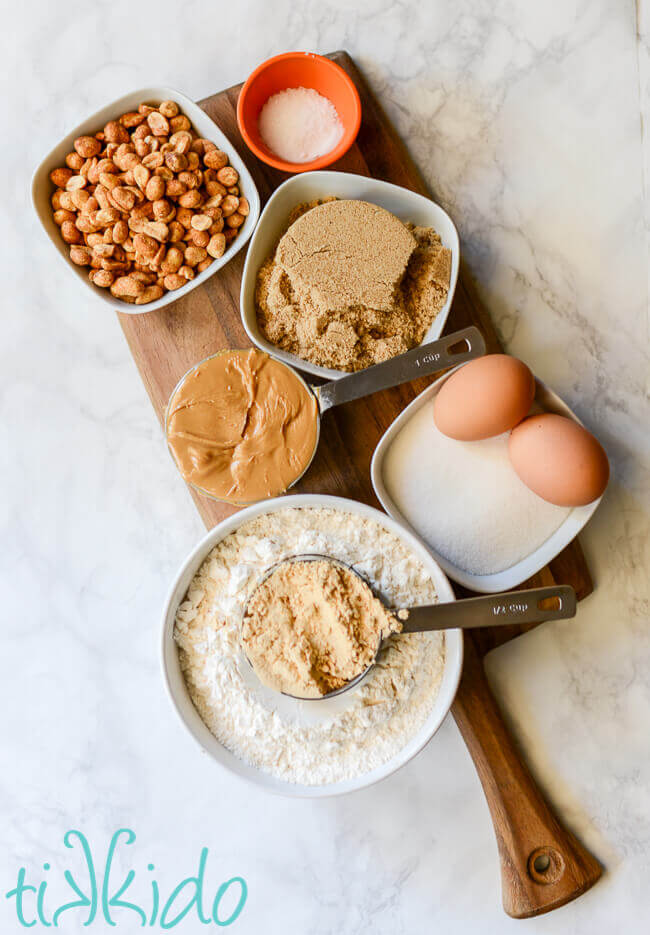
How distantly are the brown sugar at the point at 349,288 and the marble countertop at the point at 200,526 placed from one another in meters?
0.21

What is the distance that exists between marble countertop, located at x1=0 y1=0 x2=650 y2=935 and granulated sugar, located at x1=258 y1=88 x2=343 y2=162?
0.16 meters

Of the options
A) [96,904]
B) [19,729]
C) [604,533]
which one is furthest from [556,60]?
[96,904]

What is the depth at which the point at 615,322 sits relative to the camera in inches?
48.7

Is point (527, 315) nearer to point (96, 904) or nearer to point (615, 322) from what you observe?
point (615, 322)

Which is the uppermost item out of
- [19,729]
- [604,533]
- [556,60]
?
[556,60]

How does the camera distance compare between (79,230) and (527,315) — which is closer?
(79,230)

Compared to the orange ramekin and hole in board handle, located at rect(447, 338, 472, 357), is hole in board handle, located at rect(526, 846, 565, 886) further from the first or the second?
the orange ramekin

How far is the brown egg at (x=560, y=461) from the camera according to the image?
988 mm

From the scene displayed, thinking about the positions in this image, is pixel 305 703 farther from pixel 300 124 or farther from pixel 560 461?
pixel 300 124

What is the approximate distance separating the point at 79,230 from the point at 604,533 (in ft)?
3.19

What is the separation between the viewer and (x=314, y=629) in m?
0.98

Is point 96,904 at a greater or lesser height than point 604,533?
lesser

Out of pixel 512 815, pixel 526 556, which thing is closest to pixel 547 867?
pixel 512 815

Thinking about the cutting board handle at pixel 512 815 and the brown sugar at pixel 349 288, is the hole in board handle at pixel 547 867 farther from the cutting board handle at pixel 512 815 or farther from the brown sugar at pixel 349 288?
the brown sugar at pixel 349 288
